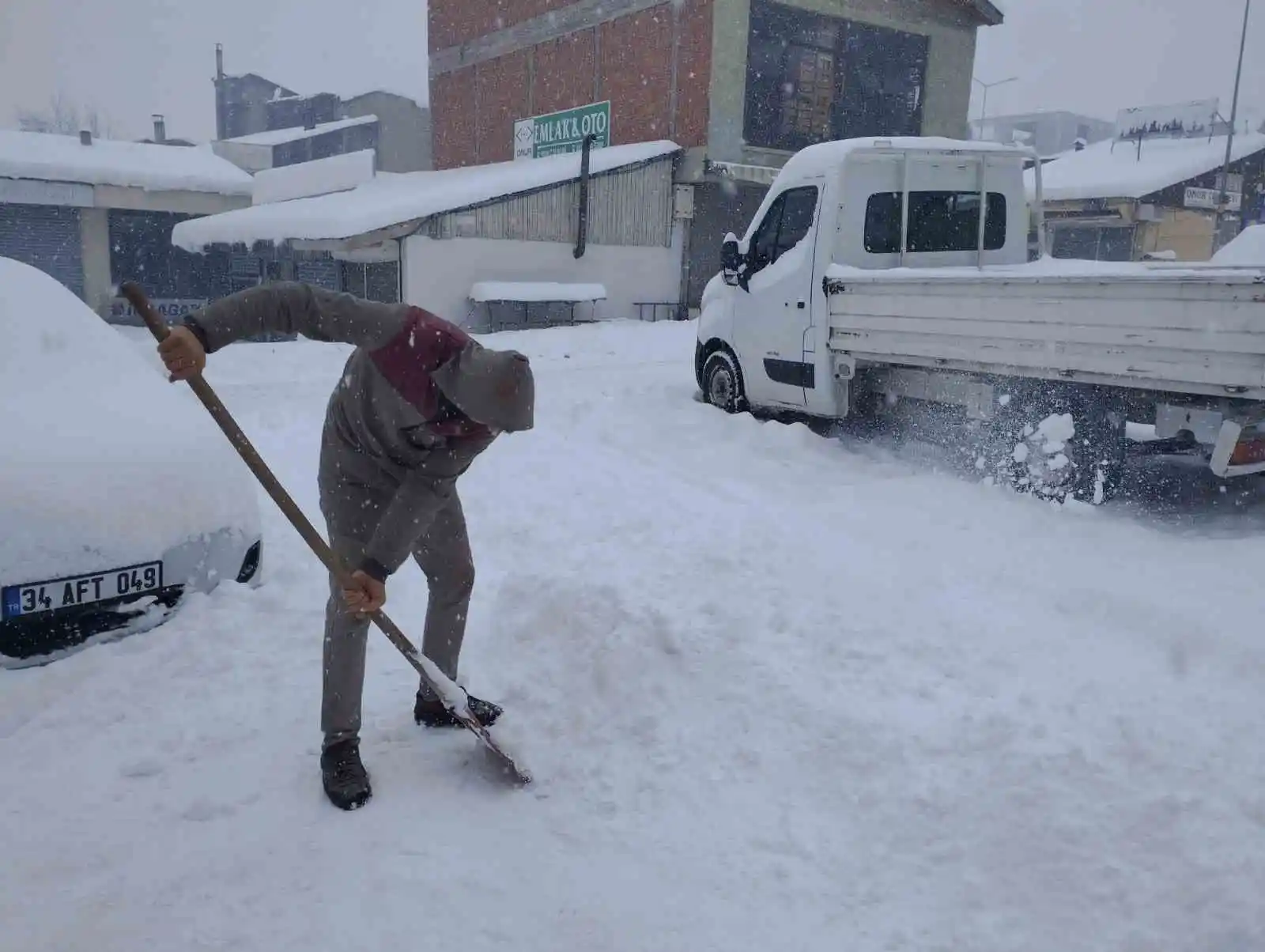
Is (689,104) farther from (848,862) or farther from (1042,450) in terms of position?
(848,862)

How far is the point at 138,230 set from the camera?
84.1 ft

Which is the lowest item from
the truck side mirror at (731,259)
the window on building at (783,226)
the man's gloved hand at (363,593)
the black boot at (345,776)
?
the black boot at (345,776)

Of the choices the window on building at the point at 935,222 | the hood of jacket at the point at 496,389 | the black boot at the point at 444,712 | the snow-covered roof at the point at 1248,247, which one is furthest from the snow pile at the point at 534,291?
the hood of jacket at the point at 496,389

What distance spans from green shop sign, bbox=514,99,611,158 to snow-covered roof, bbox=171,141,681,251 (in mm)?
529

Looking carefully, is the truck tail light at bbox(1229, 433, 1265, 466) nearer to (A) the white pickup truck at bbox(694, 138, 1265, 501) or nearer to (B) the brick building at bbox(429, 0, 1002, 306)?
(A) the white pickup truck at bbox(694, 138, 1265, 501)

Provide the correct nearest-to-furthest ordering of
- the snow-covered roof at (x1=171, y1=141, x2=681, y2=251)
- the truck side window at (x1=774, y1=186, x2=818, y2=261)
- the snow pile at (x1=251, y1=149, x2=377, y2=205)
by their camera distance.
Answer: the truck side window at (x1=774, y1=186, x2=818, y2=261) < the snow-covered roof at (x1=171, y1=141, x2=681, y2=251) < the snow pile at (x1=251, y1=149, x2=377, y2=205)

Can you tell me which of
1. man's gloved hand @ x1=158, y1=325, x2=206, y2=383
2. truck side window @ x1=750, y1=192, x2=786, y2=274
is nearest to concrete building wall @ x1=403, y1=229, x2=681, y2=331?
truck side window @ x1=750, y1=192, x2=786, y2=274

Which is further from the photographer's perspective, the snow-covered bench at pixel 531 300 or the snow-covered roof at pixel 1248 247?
the snow-covered bench at pixel 531 300

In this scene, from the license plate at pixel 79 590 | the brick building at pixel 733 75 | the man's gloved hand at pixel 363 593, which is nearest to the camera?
the man's gloved hand at pixel 363 593

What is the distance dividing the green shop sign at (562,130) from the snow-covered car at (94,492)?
59.5 ft

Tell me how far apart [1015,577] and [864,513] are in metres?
1.23

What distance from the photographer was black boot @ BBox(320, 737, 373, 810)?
9.76ft

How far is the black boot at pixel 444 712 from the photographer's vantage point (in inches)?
136

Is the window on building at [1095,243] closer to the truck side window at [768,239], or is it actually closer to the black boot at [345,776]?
the truck side window at [768,239]
